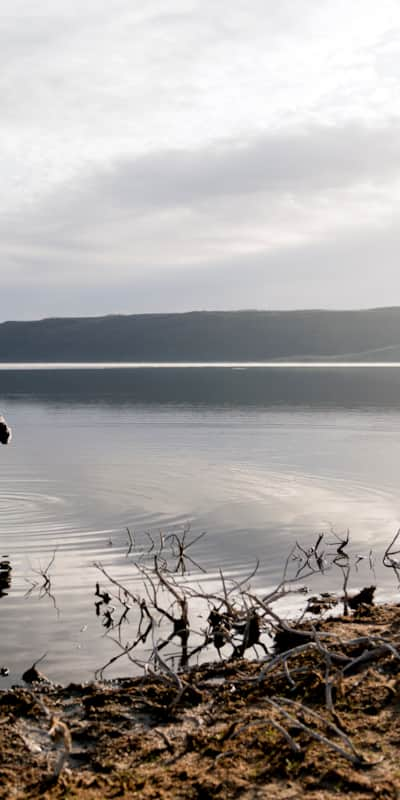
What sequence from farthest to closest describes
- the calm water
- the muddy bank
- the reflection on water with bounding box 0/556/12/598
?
1. the reflection on water with bounding box 0/556/12/598
2. the calm water
3. the muddy bank

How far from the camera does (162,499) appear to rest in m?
21.9

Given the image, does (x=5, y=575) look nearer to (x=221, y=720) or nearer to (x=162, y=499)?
(x=221, y=720)

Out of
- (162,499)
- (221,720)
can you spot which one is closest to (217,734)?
(221,720)

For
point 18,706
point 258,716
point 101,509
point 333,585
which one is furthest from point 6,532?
point 258,716

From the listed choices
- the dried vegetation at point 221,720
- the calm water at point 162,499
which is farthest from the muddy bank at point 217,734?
the calm water at point 162,499

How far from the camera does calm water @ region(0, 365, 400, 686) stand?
1232 cm

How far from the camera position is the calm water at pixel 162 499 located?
12.3 metres

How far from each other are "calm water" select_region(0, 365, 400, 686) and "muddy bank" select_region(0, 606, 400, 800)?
1.47 meters

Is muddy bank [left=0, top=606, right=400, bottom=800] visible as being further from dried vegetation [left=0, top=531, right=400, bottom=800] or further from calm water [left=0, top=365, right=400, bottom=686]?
calm water [left=0, top=365, right=400, bottom=686]

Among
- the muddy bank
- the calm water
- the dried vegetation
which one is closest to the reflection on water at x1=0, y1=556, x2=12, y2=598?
the calm water

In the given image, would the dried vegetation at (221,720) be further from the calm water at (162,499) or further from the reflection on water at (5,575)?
the reflection on water at (5,575)

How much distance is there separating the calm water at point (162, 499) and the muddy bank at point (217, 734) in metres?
1.47

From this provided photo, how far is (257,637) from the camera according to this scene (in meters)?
10.7

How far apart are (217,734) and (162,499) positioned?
1457 centimetres
